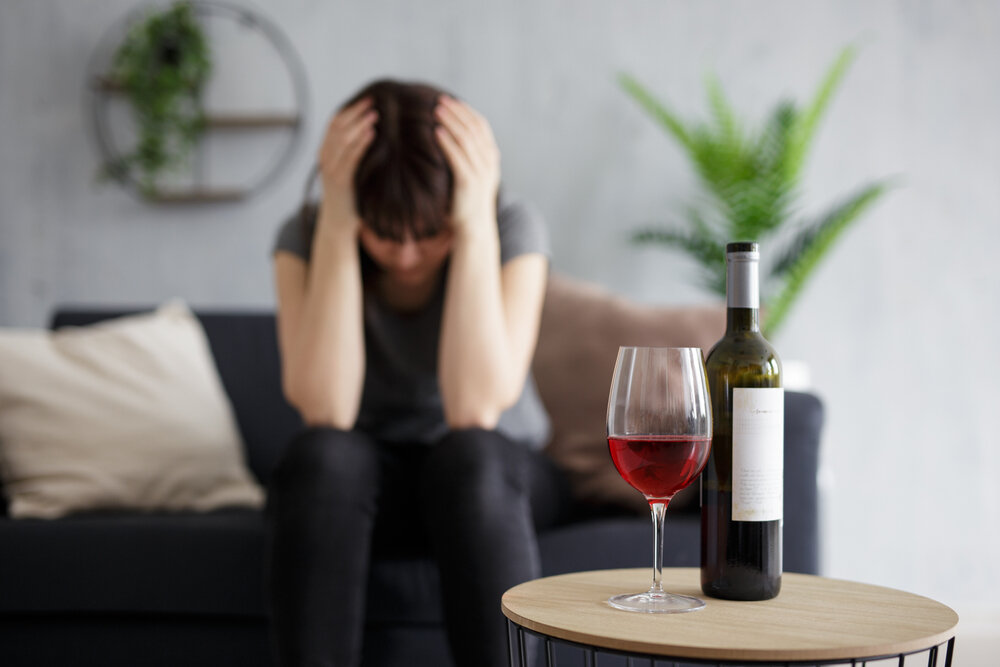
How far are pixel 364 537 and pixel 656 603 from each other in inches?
19.7

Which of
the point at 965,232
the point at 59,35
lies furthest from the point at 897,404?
the point at 59,35

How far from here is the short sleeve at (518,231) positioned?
5.09ft

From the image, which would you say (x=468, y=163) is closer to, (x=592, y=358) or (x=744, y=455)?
(x=592, y=358)

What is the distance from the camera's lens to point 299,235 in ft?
5.21

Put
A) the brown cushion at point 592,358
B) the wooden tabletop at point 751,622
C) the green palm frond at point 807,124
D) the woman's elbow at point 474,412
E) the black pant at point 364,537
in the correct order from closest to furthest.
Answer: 1. the wooden tabletop at point 751,622
2. the black pant at point 364,537
3. the woman's elbow at point 474,412
4. the brown cushion at point 592,358
5. the green palm frond at point 807,124

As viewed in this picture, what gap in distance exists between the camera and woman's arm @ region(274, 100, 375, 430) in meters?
1.40

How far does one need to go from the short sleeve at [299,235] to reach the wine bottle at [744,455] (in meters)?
0.95

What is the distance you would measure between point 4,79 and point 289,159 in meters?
0.86

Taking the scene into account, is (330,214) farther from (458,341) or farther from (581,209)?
(581,209)

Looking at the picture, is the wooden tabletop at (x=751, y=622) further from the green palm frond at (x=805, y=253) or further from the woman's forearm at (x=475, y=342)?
the green palm frond at (x=805, y=253)

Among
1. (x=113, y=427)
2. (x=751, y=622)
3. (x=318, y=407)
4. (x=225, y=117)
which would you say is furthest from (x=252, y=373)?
(x=751, y=622)

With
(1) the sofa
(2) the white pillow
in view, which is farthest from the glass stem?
(2) the white pillow

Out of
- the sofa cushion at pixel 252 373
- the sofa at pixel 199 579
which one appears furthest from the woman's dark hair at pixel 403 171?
the sofa cushion at pixel 252 373

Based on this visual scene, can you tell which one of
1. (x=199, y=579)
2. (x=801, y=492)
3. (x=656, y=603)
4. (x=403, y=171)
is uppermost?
(x=403, y=171)
